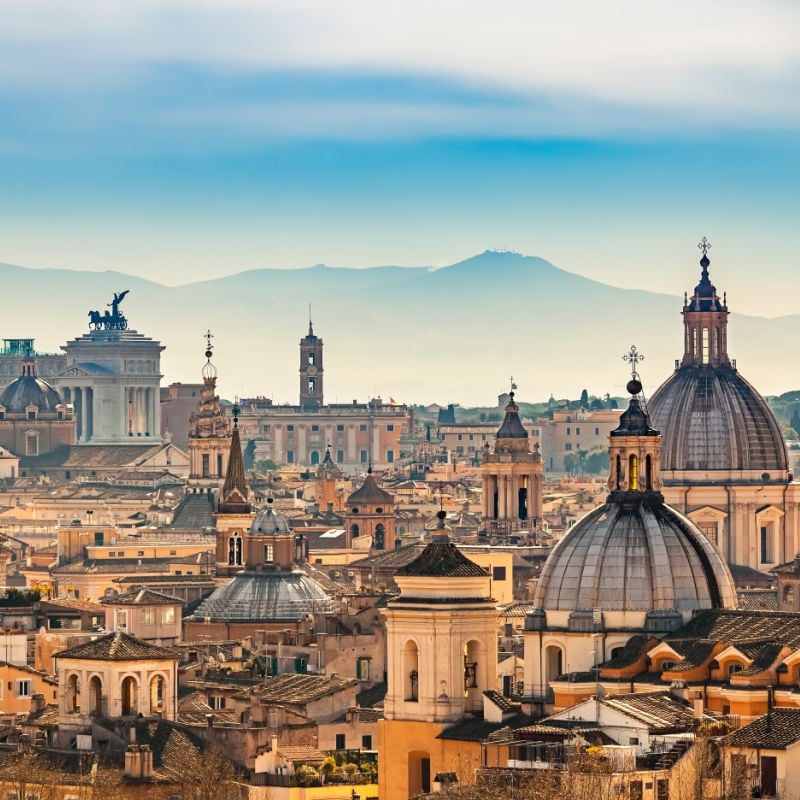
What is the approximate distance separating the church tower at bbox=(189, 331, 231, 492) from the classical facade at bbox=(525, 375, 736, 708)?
105m

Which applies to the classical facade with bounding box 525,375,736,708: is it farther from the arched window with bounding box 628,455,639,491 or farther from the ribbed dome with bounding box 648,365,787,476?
the ribbed dome with bounding box 648,365,787,476

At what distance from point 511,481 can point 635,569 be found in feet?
268

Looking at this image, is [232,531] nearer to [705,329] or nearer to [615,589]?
[705,329]

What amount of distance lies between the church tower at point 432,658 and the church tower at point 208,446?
350 feet

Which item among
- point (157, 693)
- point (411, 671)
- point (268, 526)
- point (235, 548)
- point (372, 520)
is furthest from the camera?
point (372, 520)

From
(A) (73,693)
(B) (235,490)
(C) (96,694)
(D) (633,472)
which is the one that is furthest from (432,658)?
(B) (235,490)

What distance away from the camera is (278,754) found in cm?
8244

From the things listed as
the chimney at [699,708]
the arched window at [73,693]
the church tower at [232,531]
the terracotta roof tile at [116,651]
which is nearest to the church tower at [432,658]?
the chimney at [699,708]

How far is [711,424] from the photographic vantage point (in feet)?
476

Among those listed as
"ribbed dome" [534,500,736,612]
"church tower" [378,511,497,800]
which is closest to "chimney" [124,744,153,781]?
"church tower" [378,511,497,800]

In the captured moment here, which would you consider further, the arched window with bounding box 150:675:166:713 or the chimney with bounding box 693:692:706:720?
the arched window with bounding box 150:675:166:713

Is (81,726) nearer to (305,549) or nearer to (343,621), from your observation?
(343,621)

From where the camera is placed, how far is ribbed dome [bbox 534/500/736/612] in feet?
278

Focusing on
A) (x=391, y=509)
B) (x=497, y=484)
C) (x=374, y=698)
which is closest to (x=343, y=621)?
(x=374, y=698)
